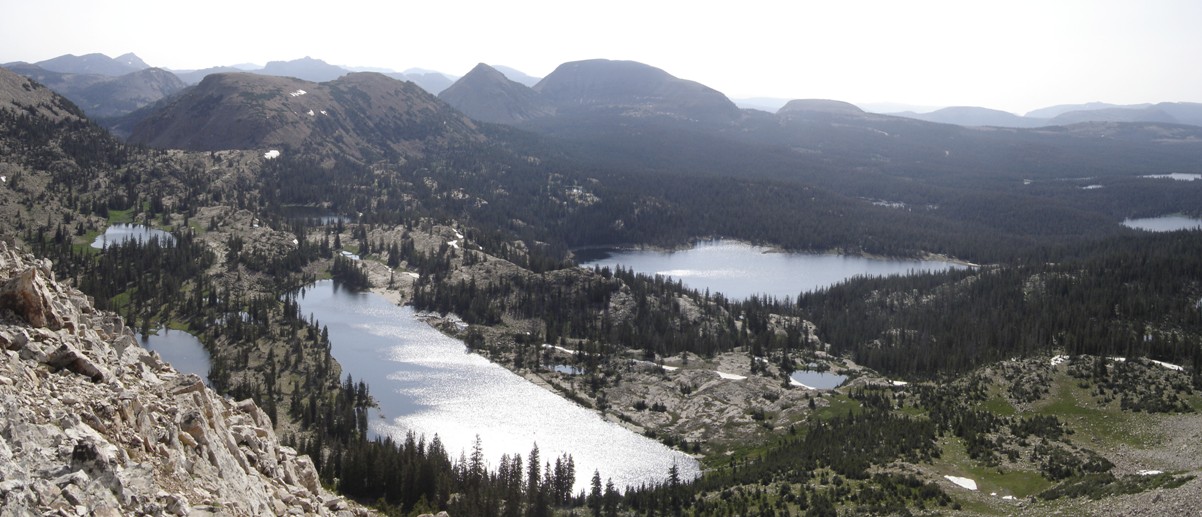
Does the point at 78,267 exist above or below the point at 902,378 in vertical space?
above

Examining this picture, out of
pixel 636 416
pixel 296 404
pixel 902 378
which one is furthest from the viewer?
pixel 902 378

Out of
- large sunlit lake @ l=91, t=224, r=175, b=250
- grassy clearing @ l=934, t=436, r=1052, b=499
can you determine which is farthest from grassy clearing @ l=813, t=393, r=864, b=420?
large sunlit lake @ l=91, t=224, r=175, b=250

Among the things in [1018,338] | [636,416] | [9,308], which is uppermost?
[9,308]

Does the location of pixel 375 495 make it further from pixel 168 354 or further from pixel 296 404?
pixel 168 354

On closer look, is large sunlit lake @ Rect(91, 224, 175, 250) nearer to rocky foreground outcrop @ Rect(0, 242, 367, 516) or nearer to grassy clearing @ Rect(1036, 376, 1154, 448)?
rocky foreground outcrop @ Rect(0, 242, 367, 516)

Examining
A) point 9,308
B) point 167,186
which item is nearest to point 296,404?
point 9,308

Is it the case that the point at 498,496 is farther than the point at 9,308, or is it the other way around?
the point at 498,496
